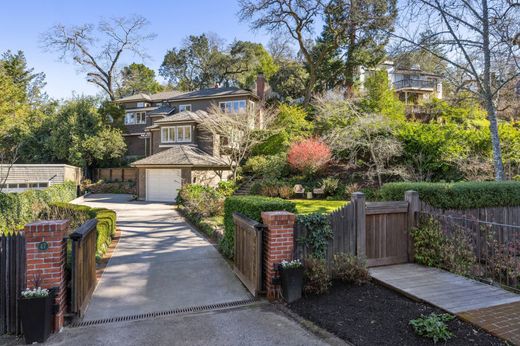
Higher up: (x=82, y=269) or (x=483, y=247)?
(x=82, y=269)

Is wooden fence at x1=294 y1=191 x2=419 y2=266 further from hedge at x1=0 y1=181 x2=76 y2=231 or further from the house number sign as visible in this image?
hedge at x1=0 y1=181 x2=76 y2=231

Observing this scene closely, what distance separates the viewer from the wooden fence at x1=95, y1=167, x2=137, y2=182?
30250 millimetres

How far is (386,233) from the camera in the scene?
6891 mm

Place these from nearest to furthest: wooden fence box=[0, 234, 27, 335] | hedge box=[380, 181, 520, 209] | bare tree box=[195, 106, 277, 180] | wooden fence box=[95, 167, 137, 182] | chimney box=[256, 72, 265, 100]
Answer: wooden fence box=[0, 234, 27, 335] → hedge box=[380, 181, 520, 209] → bare tree box=[195, 106, 277, 180] → wooden fence box=[95, 167, 137, 182] → chimney box=[256, 72, 265, 100]

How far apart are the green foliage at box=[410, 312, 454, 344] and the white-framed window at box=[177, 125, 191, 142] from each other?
23.7 m

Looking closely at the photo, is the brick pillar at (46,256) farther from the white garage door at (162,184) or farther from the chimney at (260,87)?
the chimney at (260,87)

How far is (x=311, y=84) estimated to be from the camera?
97.7ft

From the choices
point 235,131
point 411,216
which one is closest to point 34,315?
point 411,216

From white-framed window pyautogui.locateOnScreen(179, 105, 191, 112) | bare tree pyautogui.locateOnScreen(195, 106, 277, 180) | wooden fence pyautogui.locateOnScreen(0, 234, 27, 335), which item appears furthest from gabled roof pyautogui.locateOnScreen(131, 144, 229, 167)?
wooden fence pyautogui.locateOnScreen(0, 234, 27, 335)

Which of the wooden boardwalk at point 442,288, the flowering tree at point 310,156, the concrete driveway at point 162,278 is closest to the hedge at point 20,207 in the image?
the concrete driveway at point 162,278

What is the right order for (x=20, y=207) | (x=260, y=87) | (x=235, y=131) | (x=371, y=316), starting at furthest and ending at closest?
(x=260, y=87) → (x=235, y=131) → (x=20, y=207) → (x=371, y=316)

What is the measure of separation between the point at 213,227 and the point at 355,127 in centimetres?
1225

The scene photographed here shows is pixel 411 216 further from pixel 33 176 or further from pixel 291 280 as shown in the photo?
pixel 33 176

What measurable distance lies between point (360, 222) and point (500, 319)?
2677 mm
